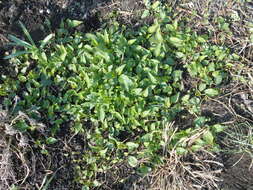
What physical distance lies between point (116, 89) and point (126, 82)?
85mm

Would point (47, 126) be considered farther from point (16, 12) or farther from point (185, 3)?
point (185, 3)

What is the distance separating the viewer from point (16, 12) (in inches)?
97.3

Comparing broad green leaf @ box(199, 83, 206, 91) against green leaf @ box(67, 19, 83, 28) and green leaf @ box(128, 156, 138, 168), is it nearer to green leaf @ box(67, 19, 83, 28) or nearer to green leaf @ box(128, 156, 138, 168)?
green leaf @ box(128, 156, 138, 168)

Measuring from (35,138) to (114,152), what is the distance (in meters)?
0.49

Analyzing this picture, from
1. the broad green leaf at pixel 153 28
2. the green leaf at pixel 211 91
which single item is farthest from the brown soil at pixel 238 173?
the broad green leaf at pixel 153 28

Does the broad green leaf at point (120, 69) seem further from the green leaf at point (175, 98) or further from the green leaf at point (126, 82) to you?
the green leaf at point (175, 98)

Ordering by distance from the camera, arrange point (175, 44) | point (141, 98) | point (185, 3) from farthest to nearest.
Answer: point (185, 3)
point (175, 44)
point (141, 98)

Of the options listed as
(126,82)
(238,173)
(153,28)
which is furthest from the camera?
(153,28)

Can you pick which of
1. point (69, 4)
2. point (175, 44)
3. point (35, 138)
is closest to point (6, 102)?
point (35, 138)

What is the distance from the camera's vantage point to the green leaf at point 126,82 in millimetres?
2219

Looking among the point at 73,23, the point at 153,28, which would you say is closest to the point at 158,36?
the point at 153,28

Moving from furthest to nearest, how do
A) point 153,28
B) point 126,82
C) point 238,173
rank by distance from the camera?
point 153,28
point 238,173
point 126,82

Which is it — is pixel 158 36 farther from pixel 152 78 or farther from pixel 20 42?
pixel 20 42

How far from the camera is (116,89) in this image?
2262 millimetres
